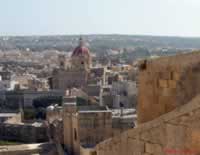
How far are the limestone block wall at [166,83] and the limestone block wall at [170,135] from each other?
60 centimetres

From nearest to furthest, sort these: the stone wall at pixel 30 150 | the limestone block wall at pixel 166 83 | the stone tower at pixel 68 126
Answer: the limestone block wall at pixel 166 83, the stone wall at pixel 30 150, the stone tower at pixel 68 126

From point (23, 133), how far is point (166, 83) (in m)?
19.1

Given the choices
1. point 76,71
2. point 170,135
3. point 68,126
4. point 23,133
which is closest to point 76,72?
point 76,71

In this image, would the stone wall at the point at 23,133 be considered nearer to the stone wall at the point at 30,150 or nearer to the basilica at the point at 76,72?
the stone wall at the point at 30,150

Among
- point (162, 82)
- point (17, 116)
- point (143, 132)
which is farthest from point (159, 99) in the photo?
Answer: point (17, 116)

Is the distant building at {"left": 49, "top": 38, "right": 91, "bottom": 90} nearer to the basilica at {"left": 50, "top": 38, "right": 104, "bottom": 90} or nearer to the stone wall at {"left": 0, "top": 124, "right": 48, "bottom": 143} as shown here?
the basilica at {"left": 50, "top": 38, "right": 104, "bottom": 90}

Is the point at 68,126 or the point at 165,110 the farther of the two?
the point at 68,126

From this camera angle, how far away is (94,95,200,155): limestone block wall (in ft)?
9.10

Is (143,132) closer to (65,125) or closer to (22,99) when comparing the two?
(65,125)

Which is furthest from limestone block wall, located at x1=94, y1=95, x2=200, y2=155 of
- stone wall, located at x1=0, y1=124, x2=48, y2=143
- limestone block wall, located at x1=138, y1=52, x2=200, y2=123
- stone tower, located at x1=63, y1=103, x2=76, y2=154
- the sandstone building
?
stone wall, located at x1=0, y1=124, x2=48, y2=143

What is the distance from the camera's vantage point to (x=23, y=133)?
2253 cm

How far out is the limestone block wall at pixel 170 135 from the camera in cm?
277

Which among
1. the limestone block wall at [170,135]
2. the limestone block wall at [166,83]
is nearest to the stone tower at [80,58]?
the limestone block wall at [166,83]

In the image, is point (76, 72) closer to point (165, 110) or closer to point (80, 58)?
point (80, 58)
